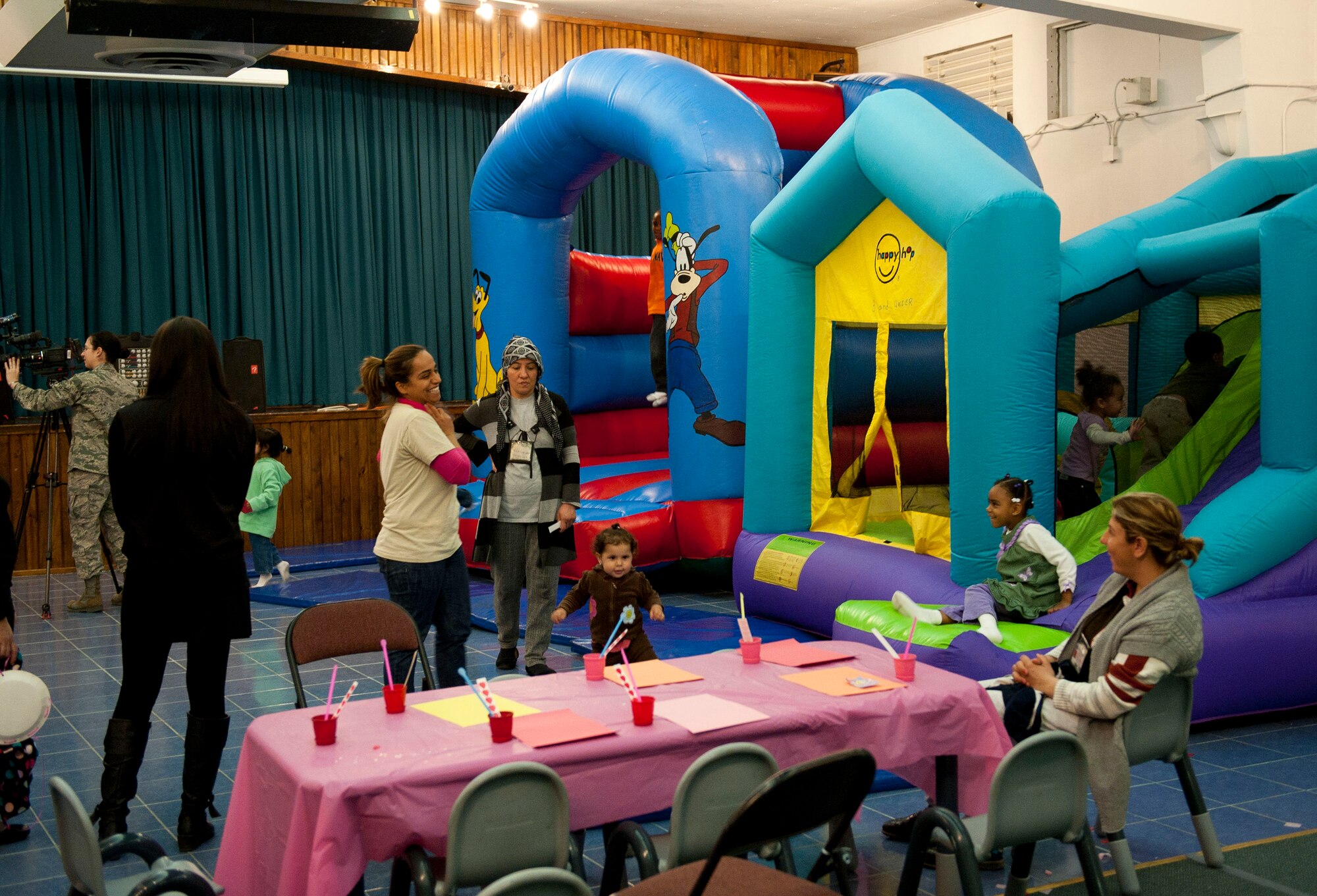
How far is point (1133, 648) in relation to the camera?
2.85 metres

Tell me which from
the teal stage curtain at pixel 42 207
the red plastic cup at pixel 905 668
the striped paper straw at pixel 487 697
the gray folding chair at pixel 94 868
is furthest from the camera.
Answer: the teal stage curtain at pixel 42 207

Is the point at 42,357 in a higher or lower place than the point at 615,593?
higher

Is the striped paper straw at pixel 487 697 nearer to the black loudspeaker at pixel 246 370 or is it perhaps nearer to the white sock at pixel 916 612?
the white sock at pixel 916 612

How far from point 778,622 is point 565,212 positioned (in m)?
3.57

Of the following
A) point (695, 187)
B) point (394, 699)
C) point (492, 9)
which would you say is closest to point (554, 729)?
point (394, 699)

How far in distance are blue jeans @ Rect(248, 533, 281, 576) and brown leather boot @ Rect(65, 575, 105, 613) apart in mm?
848

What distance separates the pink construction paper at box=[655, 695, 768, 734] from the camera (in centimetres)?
264

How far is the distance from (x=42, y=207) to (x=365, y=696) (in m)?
6.16

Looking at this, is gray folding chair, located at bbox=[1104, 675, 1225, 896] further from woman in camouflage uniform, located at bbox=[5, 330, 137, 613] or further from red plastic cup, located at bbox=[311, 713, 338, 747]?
woman in camouflage uniform, located at bbox=[5, 330, 137, 613]

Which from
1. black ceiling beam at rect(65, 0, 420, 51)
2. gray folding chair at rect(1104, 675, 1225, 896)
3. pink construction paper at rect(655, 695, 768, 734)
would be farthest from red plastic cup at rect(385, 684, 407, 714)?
black ceiling beam at rect(65, 0, 420, 51)

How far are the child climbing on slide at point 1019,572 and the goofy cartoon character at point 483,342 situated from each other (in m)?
4.35

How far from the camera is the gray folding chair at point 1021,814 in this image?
242 cm

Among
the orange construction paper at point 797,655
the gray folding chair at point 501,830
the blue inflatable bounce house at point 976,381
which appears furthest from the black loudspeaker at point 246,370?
the gray folding chair at point 501,830

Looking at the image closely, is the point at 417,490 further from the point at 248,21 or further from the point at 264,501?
the point at 264,501
